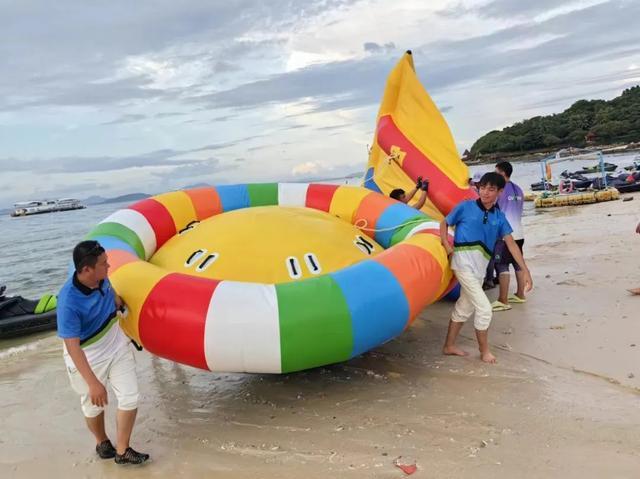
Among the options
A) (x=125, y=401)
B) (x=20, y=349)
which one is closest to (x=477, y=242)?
(x=125, y=401)

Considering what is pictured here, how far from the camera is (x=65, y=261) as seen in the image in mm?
14602

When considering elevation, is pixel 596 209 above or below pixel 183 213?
below

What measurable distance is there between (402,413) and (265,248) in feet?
4.49

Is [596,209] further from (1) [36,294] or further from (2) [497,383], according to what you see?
(1) [36,294]

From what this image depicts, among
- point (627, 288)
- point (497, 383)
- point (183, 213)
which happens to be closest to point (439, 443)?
point (497, 383)

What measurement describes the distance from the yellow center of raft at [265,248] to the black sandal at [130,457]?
112 cm

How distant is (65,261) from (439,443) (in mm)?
14163

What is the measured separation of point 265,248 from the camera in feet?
11.7

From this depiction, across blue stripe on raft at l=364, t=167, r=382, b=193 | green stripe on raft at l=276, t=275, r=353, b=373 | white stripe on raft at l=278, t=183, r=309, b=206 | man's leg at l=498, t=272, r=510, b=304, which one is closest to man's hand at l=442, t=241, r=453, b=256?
green stripe on raft at l=276, t=275, r=353, b=373

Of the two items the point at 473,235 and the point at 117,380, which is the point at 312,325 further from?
the point at 473,235

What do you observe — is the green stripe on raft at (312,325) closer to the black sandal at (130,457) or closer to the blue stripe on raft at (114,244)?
the black sandal at (130,457)

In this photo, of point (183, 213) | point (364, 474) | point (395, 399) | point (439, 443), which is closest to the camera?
point (364, 474)

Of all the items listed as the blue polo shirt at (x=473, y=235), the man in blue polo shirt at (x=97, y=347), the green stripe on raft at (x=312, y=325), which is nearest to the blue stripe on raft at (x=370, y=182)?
the blue polo shirt at (x=473, y=235)

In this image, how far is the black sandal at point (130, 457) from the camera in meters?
2.78
